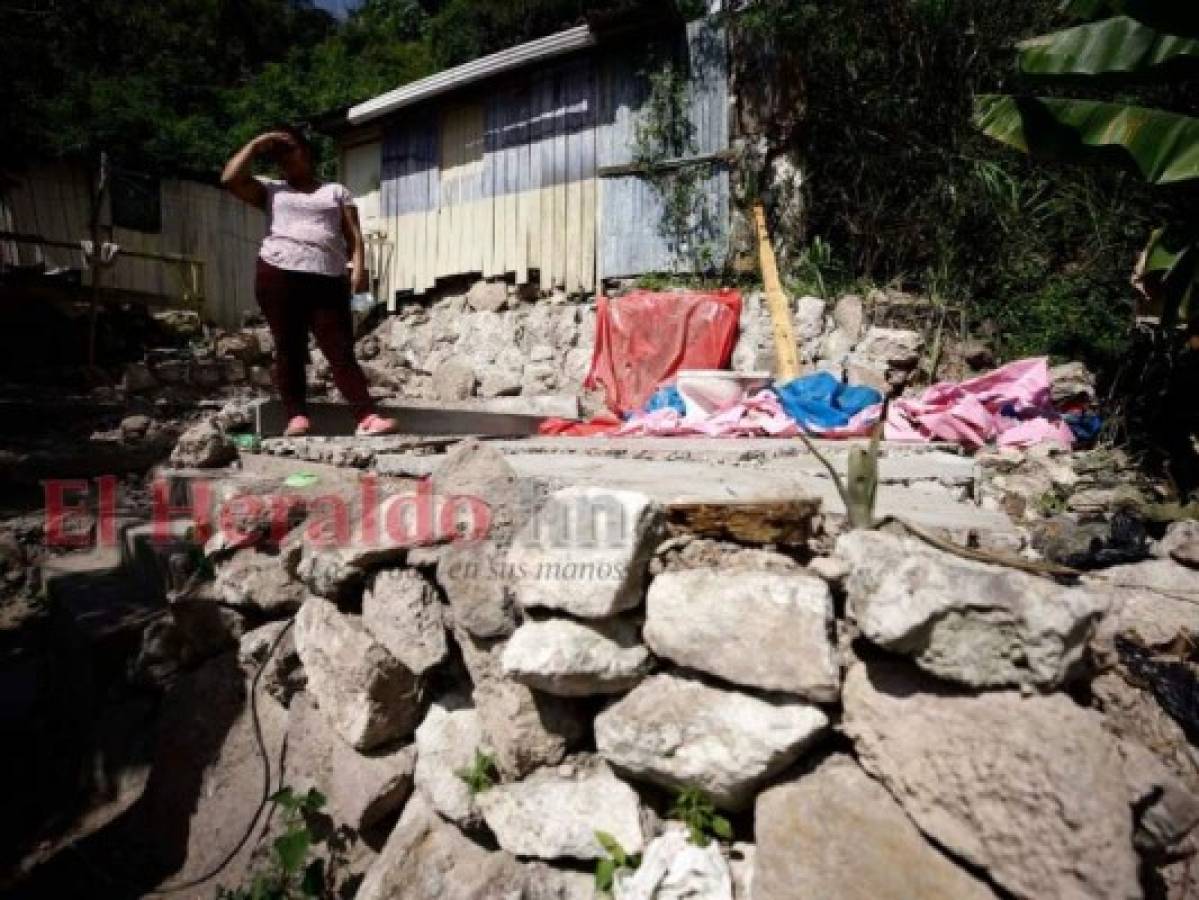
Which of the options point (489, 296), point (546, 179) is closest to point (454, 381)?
point (489, 296)

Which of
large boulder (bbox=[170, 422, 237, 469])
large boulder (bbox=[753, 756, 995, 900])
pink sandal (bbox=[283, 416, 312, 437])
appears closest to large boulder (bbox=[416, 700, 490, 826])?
large boulder (bbox=[753, 756, 995, 900])

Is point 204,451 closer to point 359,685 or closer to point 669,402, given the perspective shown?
point 359,685

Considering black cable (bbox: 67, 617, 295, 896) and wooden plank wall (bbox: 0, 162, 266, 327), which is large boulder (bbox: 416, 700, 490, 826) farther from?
wooden plank wall (bbox: 0, 162, 266, 327)

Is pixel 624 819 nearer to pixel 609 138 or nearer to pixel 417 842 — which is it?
pixel 417 842

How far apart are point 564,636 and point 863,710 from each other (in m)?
0.64

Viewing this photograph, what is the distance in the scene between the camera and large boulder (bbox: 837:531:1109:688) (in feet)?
3.88

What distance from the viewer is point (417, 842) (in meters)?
1.89

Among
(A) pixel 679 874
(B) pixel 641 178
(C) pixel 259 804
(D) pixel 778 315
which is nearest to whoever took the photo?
(A) pixel 679 874

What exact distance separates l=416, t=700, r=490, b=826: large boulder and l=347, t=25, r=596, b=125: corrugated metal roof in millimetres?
7909

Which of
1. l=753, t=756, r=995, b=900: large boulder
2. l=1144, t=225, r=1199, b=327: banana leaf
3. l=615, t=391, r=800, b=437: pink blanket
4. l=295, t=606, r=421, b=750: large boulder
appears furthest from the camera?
l=615, t=391, r=800, b=437: pink blanket

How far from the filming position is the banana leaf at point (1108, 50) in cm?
322

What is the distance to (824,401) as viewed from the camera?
4750 mm

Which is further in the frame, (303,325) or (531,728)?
(303,325)

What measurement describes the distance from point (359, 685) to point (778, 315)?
531 centimetres
